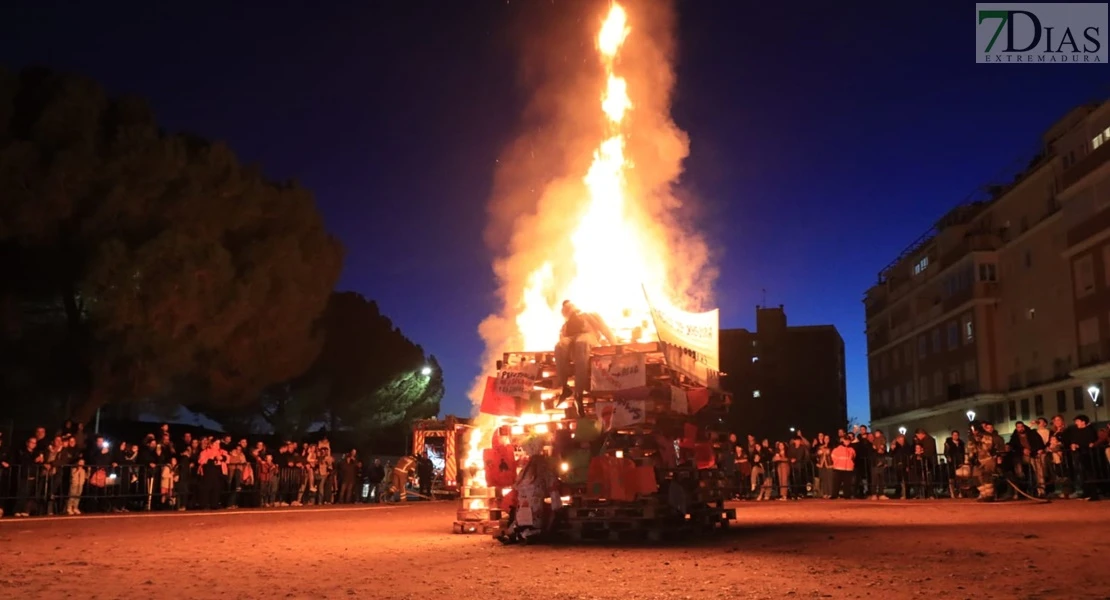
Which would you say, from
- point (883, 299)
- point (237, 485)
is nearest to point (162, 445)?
point (237, 485)

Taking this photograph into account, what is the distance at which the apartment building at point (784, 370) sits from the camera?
3415 inches

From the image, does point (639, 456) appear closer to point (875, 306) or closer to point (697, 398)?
point (697, 398)

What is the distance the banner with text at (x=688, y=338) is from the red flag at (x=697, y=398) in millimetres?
253

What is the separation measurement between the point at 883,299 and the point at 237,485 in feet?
188

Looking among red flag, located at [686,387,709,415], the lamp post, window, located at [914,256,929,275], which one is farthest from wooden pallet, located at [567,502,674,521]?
window, located at [914,256,929,275]

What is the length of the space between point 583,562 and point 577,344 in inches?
147

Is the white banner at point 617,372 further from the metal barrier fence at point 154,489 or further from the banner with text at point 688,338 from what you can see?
the metal barrier fence at point 154,489

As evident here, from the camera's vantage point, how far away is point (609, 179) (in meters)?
18.3

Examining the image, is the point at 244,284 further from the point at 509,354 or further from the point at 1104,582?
the point at 1104,582

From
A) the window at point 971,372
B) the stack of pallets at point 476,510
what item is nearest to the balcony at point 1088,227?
the window at point 971,372

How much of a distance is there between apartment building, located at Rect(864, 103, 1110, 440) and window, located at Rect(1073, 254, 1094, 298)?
0.04 meters

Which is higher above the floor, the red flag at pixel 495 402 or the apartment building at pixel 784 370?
the apartment building at pixel 784 370

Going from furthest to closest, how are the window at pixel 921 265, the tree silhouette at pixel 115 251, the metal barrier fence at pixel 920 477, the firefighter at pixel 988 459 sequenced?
the window at pixel 921 265 < the tree silhouette at pixel 115 251 < the firefighter at pixel 988 459 < the metal barrier fence at pixel 920 477

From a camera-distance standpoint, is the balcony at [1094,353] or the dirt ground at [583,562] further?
the balcony at [1094,353]
